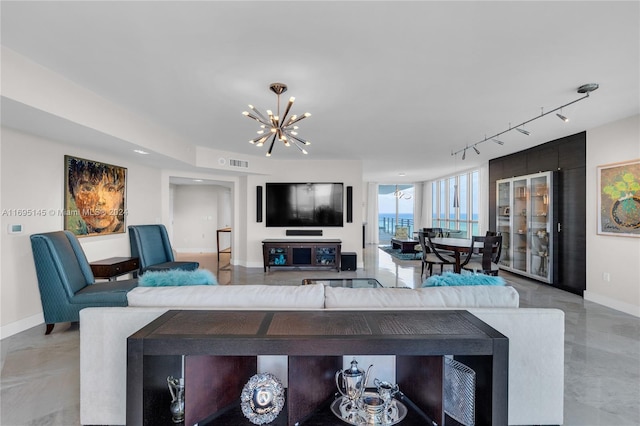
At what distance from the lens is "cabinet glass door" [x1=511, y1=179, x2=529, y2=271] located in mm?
5992

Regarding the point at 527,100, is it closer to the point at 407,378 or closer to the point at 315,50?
the point at 315,50

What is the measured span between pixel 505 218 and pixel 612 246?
240 centimetres

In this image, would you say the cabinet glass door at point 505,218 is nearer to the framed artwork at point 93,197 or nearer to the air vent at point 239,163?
the air vent at point 239,163

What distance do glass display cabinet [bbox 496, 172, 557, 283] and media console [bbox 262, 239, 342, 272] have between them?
3480 mm

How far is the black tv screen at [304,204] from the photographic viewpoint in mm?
7129

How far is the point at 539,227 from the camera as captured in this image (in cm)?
560

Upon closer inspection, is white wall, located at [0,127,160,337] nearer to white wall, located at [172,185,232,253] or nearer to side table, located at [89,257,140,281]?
side table, located at [89,257,140,281]

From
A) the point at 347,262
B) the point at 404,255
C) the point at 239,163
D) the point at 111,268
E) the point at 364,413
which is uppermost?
the point at 239,163

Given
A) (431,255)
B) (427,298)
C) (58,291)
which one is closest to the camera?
(427,298)

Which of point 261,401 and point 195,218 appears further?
point 195,218

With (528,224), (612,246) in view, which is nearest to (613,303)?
(612,246)

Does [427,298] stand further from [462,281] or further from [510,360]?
[510,360]

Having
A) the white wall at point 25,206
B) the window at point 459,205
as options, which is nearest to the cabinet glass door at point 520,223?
the window at point 459,205

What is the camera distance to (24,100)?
2512 mm
